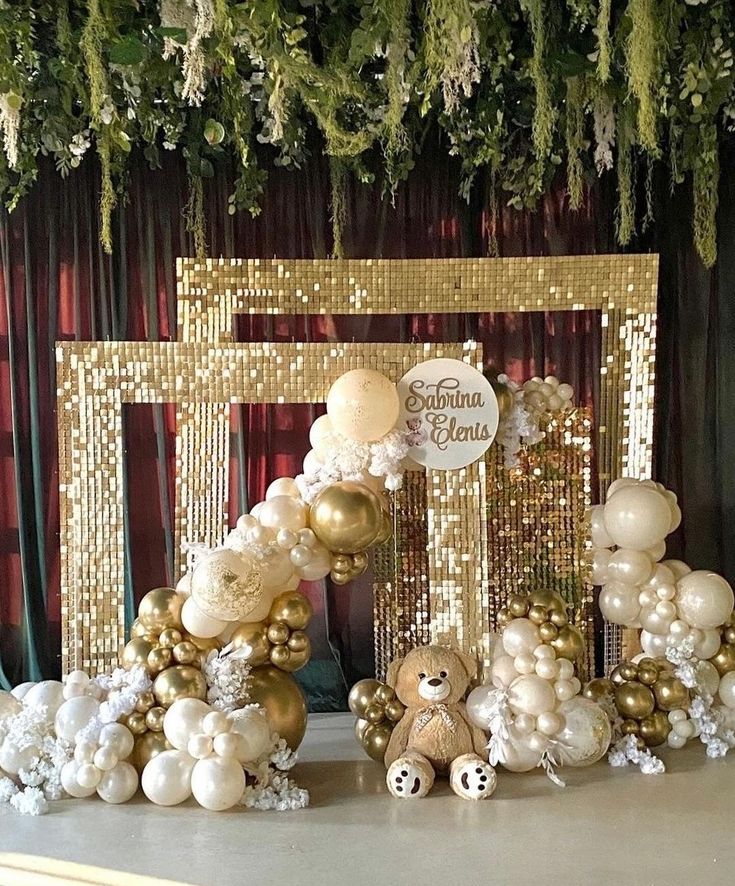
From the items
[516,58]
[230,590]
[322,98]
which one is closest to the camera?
[230,590]

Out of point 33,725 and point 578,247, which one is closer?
point 33,725

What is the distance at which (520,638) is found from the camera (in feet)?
8.15

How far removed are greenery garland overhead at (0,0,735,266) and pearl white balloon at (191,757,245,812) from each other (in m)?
1.76

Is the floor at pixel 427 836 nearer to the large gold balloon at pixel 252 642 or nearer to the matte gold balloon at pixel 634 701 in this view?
the matte gold balloon at pixel 634 701

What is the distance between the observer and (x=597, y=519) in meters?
2.80

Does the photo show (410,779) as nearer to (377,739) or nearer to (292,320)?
(377,739)

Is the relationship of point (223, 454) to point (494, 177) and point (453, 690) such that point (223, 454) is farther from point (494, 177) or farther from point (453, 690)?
point (494, 177)

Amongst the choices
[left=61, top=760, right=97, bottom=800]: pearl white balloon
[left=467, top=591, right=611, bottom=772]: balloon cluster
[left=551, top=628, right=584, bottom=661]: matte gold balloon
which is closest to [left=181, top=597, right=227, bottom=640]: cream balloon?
[left=61, top=760, right=97, bottom=800]: pearl white balloon

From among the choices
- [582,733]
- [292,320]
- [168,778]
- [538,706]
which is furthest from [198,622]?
[292,320]

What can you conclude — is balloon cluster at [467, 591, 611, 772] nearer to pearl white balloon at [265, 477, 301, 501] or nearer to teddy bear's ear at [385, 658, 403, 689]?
teddy bear's ear at [385, 658, 403, 689]

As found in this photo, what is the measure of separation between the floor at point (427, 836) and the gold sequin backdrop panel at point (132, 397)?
55 centimetres

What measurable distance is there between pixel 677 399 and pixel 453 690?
5.68ft

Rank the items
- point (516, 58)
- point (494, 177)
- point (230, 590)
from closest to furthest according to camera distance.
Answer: point (230, 590), point (516, 58), point (494, 177)

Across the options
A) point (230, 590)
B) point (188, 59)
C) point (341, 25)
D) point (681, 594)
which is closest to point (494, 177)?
point (341, 25)
